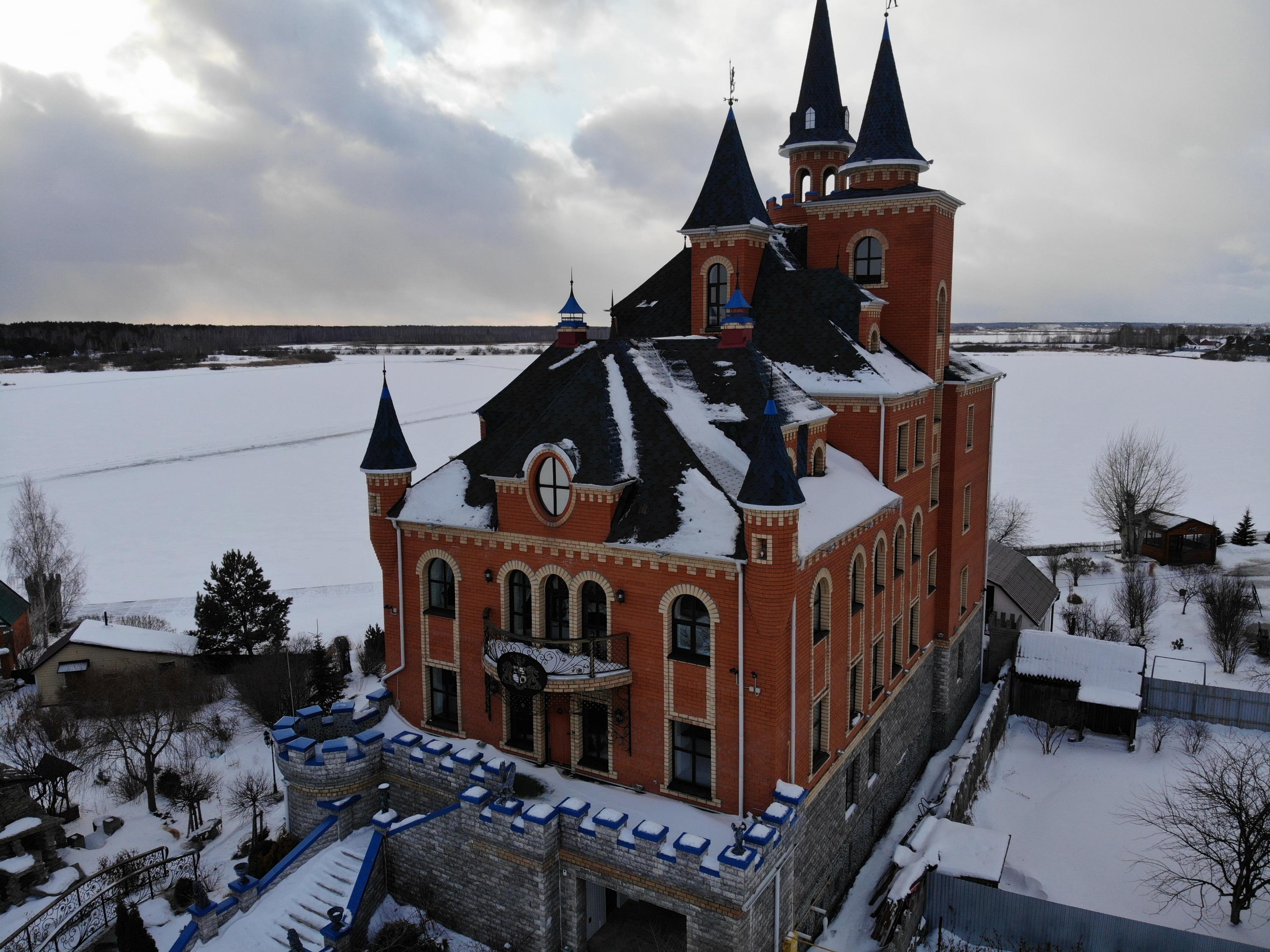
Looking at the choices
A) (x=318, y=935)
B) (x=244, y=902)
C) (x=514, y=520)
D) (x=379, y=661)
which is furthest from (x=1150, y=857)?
(x=379, y=661)

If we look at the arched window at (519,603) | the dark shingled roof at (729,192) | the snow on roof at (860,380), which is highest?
the dark shingled roof at (729,192)

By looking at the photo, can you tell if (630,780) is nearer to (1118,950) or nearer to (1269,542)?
(1118,950)

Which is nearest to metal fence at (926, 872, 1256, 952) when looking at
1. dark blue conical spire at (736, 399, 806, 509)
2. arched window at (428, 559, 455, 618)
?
dark blue conical spire at (736, 399, 806, 509)

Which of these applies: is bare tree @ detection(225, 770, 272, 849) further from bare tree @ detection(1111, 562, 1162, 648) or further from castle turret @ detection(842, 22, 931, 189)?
bare tree @ detection(1111, 562, 1162, 648)

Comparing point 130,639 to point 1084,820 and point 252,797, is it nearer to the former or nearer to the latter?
point 252,797

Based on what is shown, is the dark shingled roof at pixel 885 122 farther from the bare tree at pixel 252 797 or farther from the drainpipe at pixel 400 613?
the bare tree at pixel 252 797

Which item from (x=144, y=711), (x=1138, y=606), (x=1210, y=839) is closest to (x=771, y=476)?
(x=1210, y=839)

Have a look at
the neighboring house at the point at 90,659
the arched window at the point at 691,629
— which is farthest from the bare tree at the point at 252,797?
the arched window at the point at 691,629
